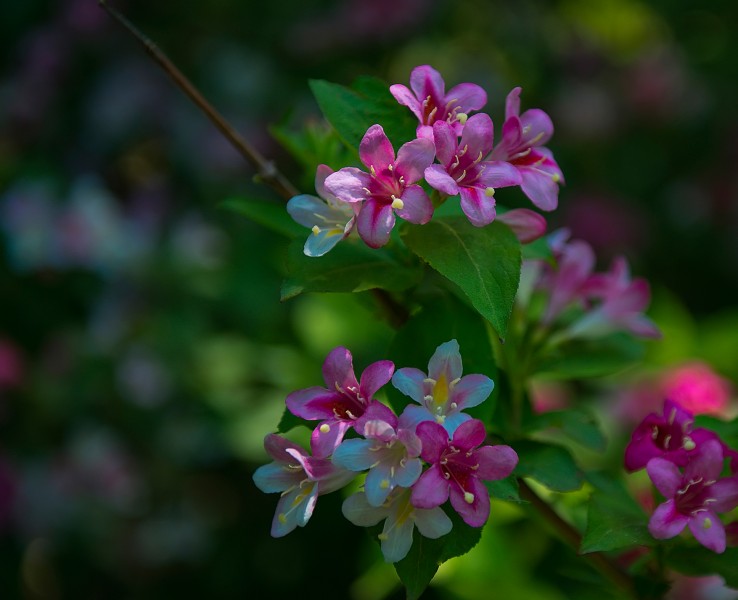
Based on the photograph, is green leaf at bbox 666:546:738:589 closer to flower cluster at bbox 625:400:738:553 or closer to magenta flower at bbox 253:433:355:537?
flower cluster at bbox 625:400:738:553

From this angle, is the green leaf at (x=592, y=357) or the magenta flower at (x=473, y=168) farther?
the green leaf at (x=592, y=357)

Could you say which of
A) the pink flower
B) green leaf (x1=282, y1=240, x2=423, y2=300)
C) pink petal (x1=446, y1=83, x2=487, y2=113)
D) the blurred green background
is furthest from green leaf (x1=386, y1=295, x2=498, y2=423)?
the pink flower

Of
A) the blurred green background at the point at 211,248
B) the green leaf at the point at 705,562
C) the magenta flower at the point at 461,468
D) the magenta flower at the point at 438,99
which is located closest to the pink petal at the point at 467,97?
the magenta flower at the point at 438,99

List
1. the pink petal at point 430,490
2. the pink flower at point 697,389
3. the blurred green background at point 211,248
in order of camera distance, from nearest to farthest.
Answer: the pink petal at point 430,490, the pink flower at point 697,389, the blurred green background at point 211,248

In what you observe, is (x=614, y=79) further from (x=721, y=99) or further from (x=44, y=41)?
(x=44, y=41)

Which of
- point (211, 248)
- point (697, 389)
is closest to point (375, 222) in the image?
point (697, 389)

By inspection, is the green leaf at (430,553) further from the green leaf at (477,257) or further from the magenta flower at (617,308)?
the magenta flower at (617,308)

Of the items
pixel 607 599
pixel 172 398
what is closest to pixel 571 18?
pixel 172 398
